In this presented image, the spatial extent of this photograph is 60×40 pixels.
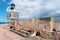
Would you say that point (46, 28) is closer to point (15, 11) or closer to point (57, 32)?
point (57, 32)

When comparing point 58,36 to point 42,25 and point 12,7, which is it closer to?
point 42,25

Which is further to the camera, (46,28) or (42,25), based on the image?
(42,25)

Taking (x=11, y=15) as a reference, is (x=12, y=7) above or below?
above

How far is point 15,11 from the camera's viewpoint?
31.8 metres

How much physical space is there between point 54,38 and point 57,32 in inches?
16.4

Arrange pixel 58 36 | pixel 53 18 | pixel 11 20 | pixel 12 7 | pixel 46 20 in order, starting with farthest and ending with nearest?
pixel 12 7 → pixel 11 20 → pixel 46 20 → pixel 53 18 → pixel 58 36

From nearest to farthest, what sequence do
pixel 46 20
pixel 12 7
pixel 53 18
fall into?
pixel 53 18 < pixel 46 20 < pixel 12 7

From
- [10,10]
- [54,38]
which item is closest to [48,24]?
[54,38]

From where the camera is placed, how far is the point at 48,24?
37.7 feet

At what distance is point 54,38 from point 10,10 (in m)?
26.7

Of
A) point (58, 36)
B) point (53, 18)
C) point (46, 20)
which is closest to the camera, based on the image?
point (58, 36)

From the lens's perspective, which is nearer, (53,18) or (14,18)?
(53,18)

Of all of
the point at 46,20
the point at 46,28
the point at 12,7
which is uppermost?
the point at 12,7

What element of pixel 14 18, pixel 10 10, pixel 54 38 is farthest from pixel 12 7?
pixel 54 38
